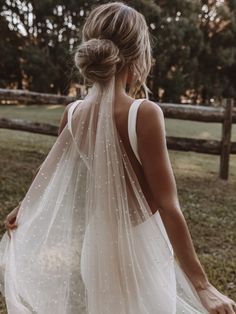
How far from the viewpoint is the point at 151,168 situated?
1480 millimetres

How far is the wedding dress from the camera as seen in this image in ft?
5.16

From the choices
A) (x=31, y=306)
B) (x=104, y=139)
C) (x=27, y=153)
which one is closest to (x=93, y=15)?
(x=104, y=139)

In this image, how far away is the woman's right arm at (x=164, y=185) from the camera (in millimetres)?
1457

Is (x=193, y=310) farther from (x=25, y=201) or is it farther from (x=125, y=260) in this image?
(x=25, y=201)

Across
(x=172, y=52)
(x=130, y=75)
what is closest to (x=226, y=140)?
(x=130, y=75)

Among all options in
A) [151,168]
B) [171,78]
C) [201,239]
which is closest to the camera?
[151,168]

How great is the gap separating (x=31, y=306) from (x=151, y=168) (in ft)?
1.91

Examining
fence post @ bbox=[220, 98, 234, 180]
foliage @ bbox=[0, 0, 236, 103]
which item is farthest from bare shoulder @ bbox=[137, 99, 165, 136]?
foliage @ bbox=[0, 0, 236, 103]

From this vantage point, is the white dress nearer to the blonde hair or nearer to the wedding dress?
the wedding dress

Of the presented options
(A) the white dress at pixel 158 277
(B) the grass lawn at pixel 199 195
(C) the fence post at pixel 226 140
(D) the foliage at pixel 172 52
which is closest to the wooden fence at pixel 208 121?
(C) the fence post at pixel 226 140

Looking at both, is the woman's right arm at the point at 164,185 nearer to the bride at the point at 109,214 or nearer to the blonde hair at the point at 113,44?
the bride at the point at 109,214

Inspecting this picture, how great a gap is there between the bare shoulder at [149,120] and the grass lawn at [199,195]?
2174 millimetres

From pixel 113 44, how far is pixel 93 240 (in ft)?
2.00

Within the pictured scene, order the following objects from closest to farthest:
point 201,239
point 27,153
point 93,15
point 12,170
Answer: point 93,15, point 201,239, point 12,170, point 27,153
